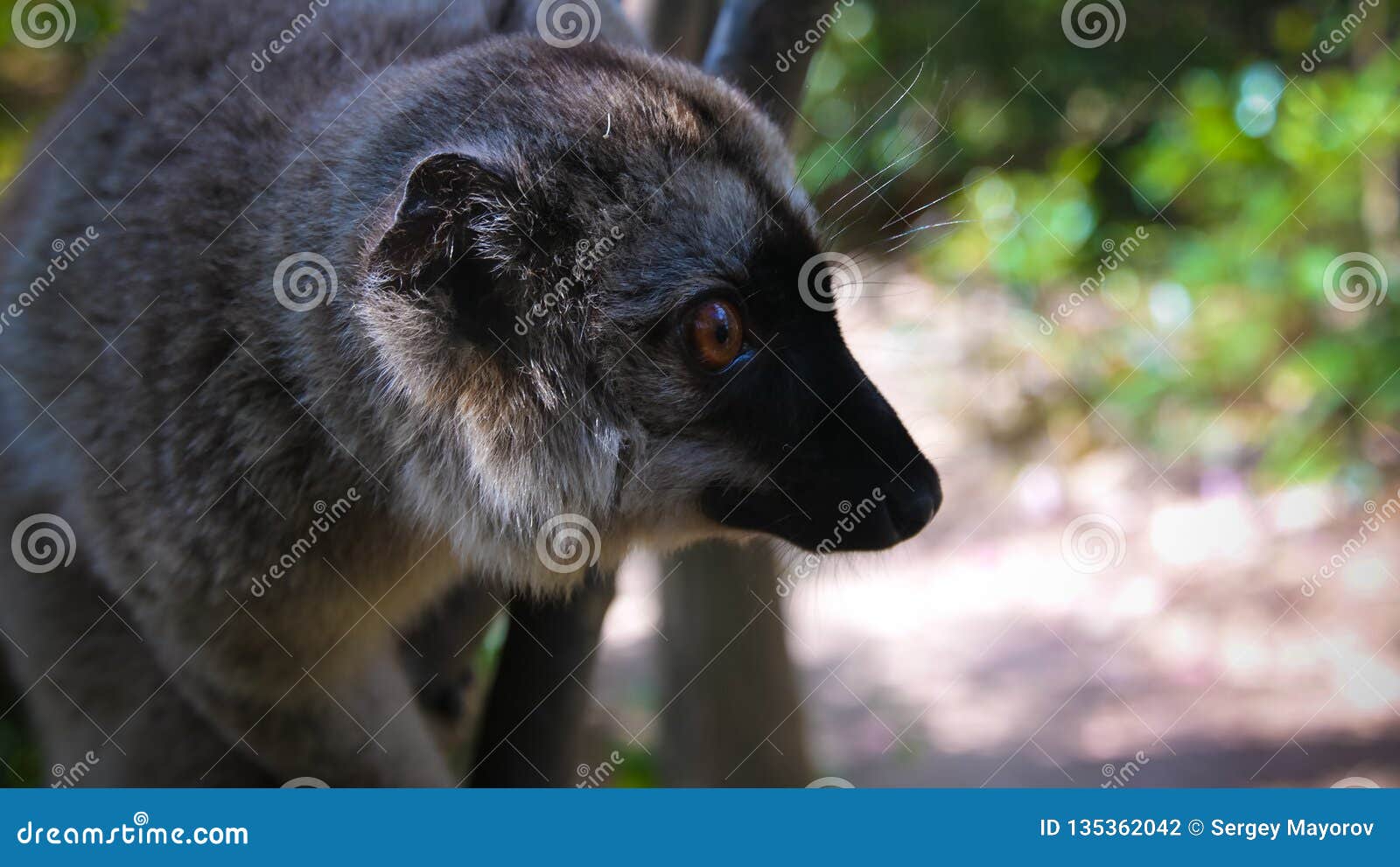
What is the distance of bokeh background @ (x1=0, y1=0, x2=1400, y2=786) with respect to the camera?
176 inches

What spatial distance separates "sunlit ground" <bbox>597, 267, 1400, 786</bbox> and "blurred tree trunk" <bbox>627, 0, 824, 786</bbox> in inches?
11.6

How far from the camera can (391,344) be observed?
2.30m

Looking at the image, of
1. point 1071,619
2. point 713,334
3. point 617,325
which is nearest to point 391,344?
point 617,325

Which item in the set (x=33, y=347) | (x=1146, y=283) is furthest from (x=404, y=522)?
(x=1146, y=283)

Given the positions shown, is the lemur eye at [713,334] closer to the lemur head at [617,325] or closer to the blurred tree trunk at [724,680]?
the lemur head at [617,325]

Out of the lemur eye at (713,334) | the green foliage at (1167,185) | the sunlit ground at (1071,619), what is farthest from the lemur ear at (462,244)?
the sunlit ground at (1071,619)

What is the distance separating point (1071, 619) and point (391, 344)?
5.88 meters

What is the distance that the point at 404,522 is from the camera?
268 centimetres

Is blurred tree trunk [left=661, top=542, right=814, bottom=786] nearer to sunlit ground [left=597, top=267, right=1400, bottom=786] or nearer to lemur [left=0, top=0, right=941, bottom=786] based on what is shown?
sunlit ground [left=597, top=267, right=1400, bottom=786]

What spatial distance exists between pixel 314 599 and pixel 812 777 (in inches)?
108

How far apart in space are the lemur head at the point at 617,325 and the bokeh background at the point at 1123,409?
1171 mm

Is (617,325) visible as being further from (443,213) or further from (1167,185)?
(1167,185)

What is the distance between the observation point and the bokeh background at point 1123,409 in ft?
14.6

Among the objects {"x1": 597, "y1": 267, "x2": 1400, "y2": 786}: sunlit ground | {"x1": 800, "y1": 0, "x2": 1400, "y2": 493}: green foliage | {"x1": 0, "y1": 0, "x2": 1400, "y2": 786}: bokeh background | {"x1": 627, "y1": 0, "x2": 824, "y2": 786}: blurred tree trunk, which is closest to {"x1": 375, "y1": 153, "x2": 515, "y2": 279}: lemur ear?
{"x1": 800, "y1": 0, "x2": 1400, "y2": 493}: green foliage
